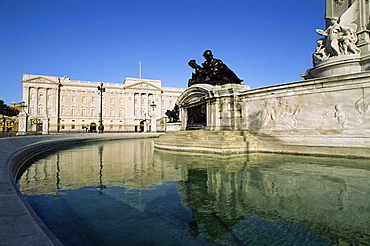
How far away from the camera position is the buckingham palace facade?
198 feet

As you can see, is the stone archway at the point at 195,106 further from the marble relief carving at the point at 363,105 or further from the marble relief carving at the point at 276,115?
the marble relief carving at the point at 363,105

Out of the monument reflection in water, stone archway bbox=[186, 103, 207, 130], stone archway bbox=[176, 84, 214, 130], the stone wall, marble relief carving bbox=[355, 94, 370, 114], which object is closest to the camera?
the monument reflection in water

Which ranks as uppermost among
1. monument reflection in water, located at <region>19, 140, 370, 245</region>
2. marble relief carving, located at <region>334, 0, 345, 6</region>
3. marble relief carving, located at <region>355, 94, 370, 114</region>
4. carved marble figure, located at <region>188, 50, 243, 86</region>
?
marble relief carving, located at <region>334, 0, 345, 6</region>

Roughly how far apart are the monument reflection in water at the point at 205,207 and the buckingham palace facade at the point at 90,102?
53.1m

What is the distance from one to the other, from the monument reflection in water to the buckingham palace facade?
174ft

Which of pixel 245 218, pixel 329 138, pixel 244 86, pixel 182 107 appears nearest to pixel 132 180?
pixel 245 218

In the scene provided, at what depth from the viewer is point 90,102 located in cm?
6625

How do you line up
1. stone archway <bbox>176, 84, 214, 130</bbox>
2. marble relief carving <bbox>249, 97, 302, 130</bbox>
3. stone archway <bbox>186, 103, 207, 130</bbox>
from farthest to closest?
1. stone archway <bbox>186, 103, 207, 130</bbox>
2. stone archway <bbox>176, 84, 214, 130</bbox>
3. marble relief carving <bbox>249, 97, 302, 130</bbox>

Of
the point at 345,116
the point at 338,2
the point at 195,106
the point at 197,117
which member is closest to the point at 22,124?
the point at 195,106

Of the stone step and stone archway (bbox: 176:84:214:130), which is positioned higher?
stone archway (bbox: 176:84:214:130)

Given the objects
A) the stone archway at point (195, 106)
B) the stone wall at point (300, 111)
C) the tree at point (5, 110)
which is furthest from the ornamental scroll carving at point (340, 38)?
the tree at point (5, 110)

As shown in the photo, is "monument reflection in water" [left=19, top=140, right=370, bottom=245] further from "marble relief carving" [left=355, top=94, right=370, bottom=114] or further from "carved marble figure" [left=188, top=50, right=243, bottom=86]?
"carved marble figure" [left=188, top=50, right=243, bottom=86]

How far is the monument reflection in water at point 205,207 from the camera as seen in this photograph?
2.24 meters

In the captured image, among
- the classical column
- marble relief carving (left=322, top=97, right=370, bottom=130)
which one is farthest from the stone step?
the classical column
